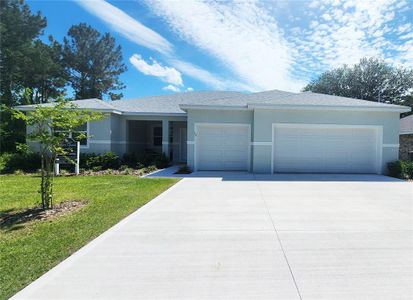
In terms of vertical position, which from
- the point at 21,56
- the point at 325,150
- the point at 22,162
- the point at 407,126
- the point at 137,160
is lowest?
the point at 22,162

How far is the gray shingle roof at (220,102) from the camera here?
13172mm

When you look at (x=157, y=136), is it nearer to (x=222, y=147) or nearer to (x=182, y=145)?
(x=182, y=145)

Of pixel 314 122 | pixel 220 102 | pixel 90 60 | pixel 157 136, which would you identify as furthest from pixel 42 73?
pixel 314 122

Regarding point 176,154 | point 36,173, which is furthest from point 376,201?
point 36,173

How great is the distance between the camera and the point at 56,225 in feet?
17.6

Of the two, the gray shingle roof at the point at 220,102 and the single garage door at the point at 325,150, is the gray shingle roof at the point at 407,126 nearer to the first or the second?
the gray shingle roof at the point at 220,102

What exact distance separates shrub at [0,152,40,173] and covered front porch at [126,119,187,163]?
4896 mm

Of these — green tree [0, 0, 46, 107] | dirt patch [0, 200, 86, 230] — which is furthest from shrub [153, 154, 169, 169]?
green tree [0, 0, 46, 107]

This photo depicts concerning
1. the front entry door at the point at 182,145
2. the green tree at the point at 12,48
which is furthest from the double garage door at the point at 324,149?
the green tree at the point at 12,48

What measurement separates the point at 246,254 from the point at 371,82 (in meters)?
38.6

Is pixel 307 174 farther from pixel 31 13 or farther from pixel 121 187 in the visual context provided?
pixel 31 13

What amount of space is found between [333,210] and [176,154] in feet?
42.7

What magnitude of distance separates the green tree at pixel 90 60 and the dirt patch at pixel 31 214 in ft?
106

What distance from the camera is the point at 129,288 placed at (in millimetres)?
3145
